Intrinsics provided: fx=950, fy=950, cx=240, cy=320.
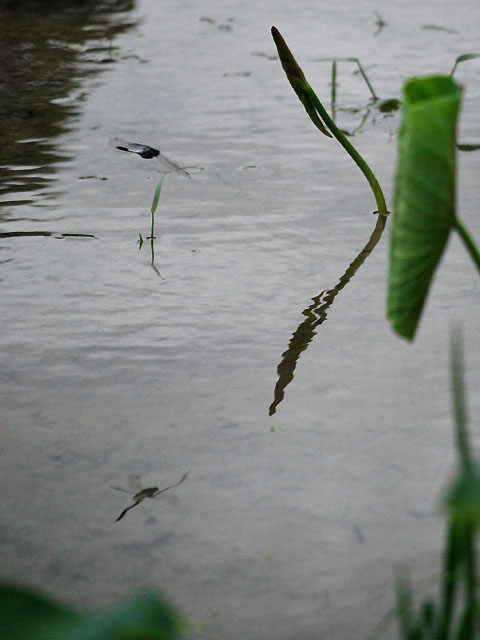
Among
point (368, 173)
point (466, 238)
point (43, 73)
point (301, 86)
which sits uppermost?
point (466, 238)

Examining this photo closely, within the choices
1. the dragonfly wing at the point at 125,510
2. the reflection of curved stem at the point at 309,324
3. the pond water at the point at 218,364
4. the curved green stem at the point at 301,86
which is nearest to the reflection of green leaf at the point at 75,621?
the pond water at the point at 218,364

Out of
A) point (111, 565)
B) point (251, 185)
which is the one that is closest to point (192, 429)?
point (111, 565)

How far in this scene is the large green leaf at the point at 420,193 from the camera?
2.45 ft

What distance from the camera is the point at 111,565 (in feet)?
3.28

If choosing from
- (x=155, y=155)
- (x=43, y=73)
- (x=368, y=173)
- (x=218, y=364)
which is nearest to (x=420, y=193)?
(x=218, y=364)

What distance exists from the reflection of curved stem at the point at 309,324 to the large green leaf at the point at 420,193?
1.50ft

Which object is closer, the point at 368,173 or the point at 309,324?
the point at 309,324

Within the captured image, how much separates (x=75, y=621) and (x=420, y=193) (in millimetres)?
437

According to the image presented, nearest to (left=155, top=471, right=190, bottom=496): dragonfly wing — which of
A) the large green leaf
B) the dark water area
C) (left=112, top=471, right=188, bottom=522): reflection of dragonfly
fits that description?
(left=112, top=471, right=188, bottom=522): reflection of dragonfly

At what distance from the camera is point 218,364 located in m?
1.37

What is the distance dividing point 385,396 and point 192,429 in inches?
10.5

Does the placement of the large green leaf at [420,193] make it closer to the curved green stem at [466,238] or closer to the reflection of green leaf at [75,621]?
the curved green stem at [466,238]

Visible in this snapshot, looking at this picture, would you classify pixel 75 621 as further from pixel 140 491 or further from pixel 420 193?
pixel 140 491

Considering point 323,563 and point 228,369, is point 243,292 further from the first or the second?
point 323,563
